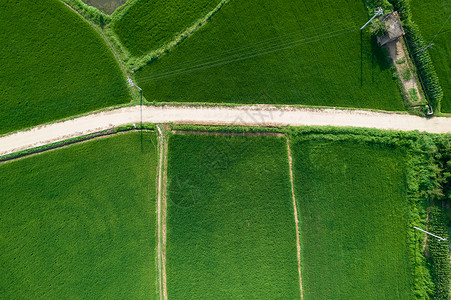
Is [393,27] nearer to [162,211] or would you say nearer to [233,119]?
[233,119]

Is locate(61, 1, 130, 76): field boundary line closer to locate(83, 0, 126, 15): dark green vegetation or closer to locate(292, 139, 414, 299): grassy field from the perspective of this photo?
locate(83, 0, 126, 15): dark green vegetation

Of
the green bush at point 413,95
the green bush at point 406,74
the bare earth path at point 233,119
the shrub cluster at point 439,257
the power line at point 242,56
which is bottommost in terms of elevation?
the shrub cluster at point 439,257

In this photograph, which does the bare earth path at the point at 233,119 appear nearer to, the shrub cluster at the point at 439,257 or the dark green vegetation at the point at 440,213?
the dark green vegetation at the point at 440,213

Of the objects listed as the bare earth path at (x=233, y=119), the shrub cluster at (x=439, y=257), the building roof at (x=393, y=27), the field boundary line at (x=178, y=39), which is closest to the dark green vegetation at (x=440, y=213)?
the shrub cluster at (x=439, y=257)

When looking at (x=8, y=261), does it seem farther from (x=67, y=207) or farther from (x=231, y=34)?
(x=231, y=34)

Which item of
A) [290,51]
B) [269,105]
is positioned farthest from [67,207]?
[290,51]

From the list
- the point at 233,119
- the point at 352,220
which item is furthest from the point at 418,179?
the point at 233,119
